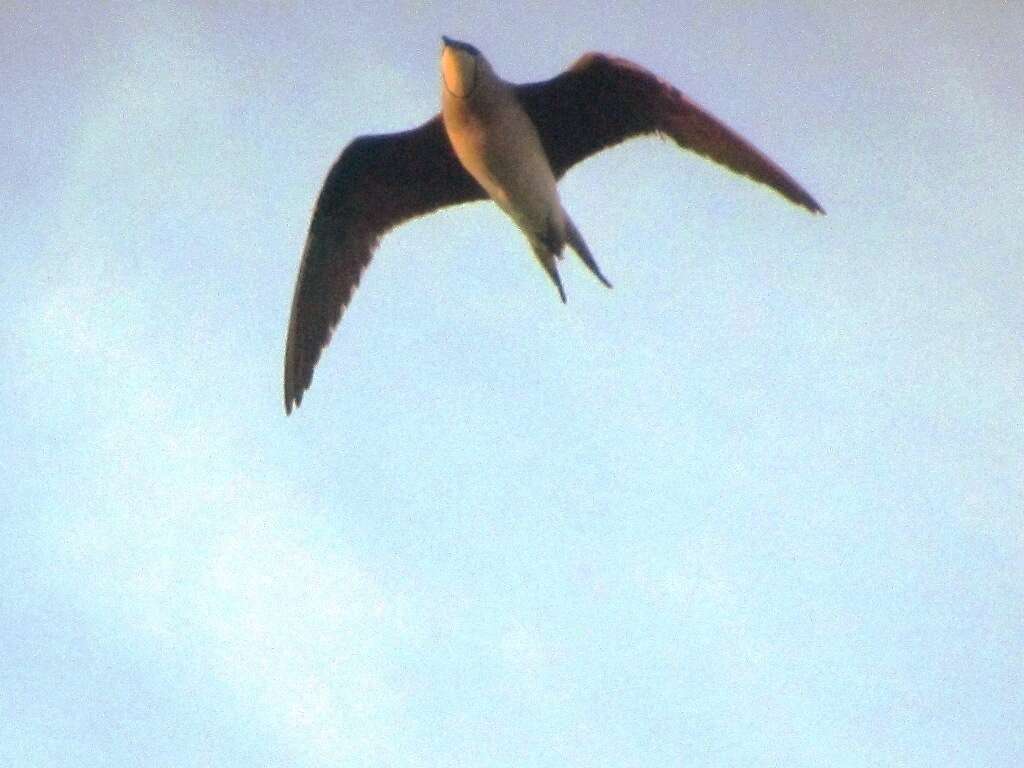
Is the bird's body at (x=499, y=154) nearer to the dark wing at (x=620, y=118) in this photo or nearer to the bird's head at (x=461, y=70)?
the bird's head at (x=461, y=70)

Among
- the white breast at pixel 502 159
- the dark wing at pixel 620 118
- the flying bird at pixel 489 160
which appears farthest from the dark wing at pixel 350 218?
the white breast at pixel 502 159

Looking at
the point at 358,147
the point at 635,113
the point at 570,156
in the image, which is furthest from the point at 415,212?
the point at 635,113

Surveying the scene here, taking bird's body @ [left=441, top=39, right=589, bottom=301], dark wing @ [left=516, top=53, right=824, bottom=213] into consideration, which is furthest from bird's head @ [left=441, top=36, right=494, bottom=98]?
dark wing @ [left=516, top=53, right=824, bottom=213]

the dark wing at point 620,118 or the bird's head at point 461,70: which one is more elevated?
the bird's head at point 461,70

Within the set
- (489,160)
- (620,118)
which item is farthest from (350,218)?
(620,118)

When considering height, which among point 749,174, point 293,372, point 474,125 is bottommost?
point 293,372

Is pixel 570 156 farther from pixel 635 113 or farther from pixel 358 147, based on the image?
pixel 358 147

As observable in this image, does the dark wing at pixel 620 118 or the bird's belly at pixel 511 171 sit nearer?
the dark wing at pixel 620 118
